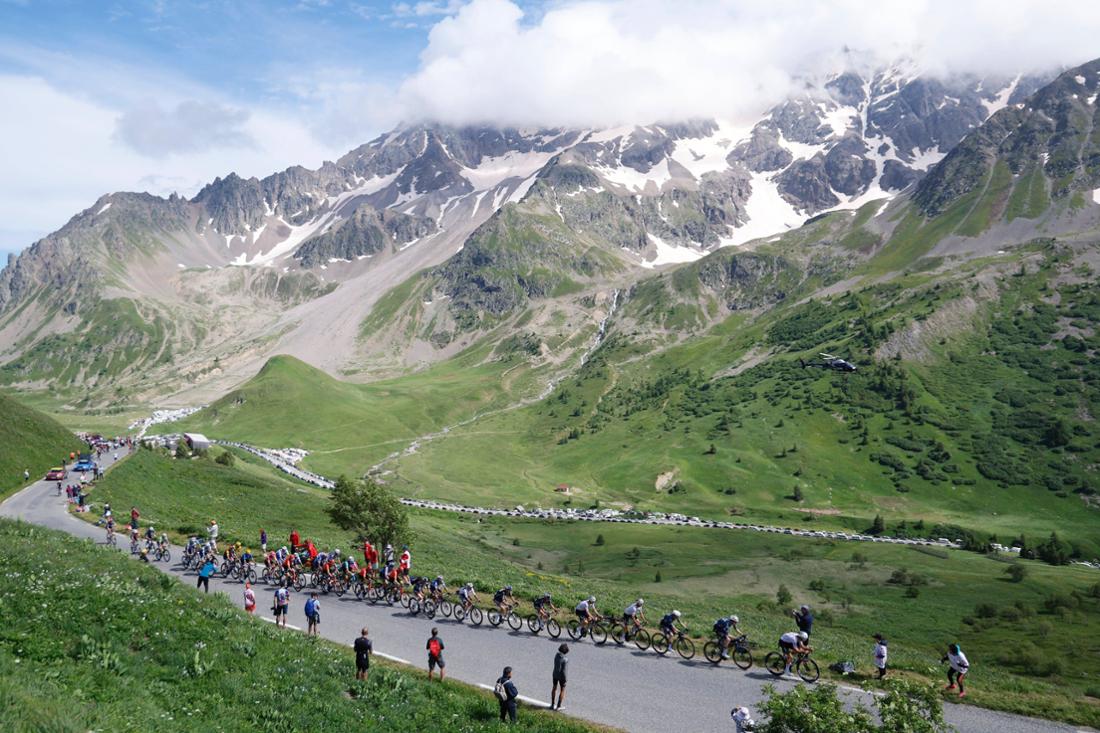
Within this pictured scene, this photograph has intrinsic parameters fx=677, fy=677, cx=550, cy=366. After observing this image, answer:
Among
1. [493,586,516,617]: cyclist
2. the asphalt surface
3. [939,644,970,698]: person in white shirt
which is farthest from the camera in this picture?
[493,586,516,617]: cyclist

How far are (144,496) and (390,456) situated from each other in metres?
122

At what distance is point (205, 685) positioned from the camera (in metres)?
20.4

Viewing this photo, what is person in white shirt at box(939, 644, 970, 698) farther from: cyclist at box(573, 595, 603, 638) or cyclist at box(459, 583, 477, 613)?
cyclist at box(459, 583, 477, 613)

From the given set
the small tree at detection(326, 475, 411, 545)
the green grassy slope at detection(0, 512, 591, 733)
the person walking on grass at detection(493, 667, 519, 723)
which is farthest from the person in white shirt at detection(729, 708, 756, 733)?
the small tree at detection(326, 475, 411, 545)

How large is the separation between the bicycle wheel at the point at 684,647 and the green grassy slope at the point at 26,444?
7447cm

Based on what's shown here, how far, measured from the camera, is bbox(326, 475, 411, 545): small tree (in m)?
56.2

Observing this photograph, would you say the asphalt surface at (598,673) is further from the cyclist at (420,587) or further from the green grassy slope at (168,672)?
the green grassy slope at (168,672)

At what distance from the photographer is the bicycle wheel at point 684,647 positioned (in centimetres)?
3516

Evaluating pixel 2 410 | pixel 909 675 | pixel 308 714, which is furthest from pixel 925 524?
pixel 2 410

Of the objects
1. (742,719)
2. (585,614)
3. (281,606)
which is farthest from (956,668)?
(281,606)

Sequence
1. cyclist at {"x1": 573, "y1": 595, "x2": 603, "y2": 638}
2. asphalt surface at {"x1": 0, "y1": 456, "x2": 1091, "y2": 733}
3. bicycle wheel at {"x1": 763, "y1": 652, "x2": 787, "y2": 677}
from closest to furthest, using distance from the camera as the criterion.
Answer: asphalt surface at {"x1": 0, "y1": 456, "x2": 1091, "y2": 733} → bicycle wheel at {"x1": 763, "y1": 652, "x2": 787, "y2": 677} → cyclist at {"x1": 573, "y1": 595, "x2": 603, "y2": 638}

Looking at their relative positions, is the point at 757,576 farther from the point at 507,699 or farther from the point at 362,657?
the point at 362,657

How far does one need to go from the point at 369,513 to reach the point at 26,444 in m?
60.9

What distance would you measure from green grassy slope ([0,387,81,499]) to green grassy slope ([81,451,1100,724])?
943cm
